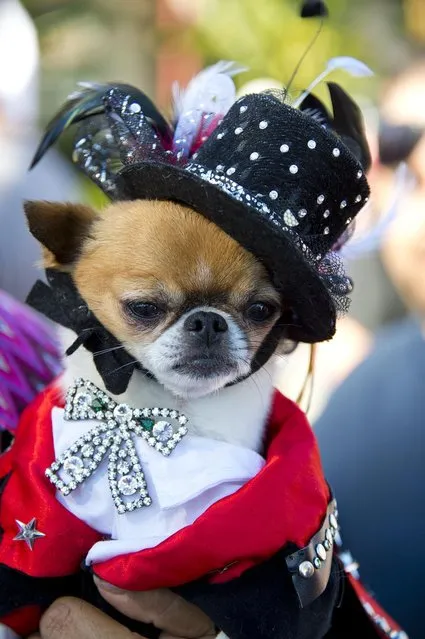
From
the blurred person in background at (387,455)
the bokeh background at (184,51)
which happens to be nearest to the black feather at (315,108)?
the blurred person in background at (387,455)

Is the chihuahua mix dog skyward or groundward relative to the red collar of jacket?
skyward

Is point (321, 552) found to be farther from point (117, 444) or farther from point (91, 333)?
point (91, 333)

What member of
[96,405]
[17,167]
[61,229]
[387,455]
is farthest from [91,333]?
[17,167]

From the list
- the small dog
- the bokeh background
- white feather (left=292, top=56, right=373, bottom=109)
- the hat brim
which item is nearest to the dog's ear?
the small dog

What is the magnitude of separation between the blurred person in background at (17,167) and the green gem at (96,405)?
0.63m

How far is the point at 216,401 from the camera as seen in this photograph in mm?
1277

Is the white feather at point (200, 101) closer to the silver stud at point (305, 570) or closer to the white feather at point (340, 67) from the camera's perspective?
the white feather at point (340, 67)

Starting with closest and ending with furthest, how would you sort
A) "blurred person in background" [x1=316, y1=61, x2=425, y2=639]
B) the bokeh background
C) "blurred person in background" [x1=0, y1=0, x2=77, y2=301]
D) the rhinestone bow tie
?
the rhinestone bow tie < "blurred person in background" [x1=316, y1=61, x2=425, y2=639] < "blurred person in background" [x1=0, y1=0, x2=77, y2=301] < the bokeh background

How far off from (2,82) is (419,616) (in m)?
2.88

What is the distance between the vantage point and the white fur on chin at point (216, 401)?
126 centimetres

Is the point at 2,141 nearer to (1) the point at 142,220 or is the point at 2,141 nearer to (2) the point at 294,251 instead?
(1) the point at 142,220

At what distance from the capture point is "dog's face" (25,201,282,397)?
1174mm

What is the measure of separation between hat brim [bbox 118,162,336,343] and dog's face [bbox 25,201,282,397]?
4cm

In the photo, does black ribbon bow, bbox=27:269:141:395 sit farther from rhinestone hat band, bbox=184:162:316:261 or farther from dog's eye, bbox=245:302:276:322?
rhinestone hat band, bbox=184:162:316:261
